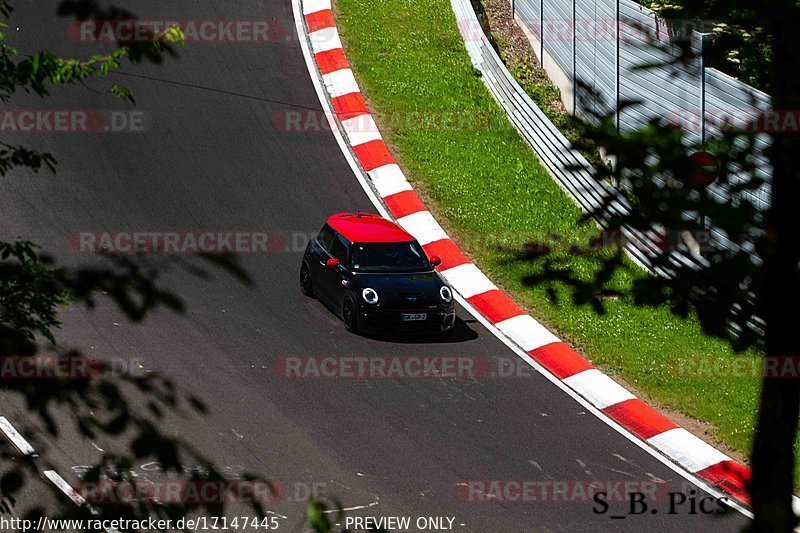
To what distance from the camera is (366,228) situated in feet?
53.0

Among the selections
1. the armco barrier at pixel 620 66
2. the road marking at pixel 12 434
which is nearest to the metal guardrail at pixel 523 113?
the armco barrier at pixel 620 66

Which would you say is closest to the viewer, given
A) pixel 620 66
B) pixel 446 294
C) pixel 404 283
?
pixel 446 294

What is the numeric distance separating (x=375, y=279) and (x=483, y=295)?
2079 mm

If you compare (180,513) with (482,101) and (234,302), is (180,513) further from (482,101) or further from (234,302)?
(482,101)

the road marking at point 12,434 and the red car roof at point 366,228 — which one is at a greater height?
the red car roof at point 366,228

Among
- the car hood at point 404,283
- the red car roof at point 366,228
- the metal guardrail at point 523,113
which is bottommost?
the car hood at point 404,283

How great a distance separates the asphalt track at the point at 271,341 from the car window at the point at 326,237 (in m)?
0.81

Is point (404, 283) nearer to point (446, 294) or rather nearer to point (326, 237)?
point (446, 294)

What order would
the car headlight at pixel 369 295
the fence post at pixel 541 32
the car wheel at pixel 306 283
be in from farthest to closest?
the fence post at pixel 541 32, the car wheel at pixel 306 283, the car headlight at pixel 369 295

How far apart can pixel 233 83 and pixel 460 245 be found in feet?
22.0

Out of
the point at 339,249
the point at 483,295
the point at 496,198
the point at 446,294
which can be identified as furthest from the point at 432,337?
the point at 496,198

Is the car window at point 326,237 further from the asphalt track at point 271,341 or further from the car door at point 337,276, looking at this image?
the asphalt track at point 271,341

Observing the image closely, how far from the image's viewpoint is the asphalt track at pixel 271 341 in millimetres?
11703

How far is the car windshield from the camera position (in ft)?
51.1
